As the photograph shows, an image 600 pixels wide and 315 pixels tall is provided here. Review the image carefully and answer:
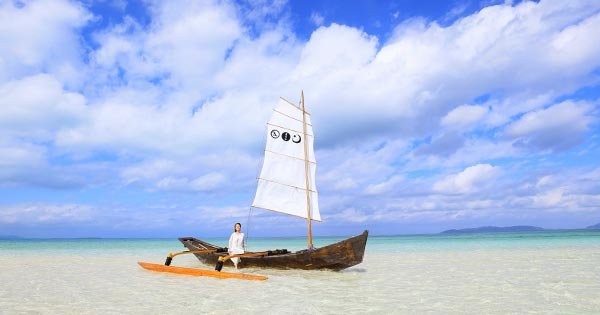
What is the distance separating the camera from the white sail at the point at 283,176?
18.8 metres

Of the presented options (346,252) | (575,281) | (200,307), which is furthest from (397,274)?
(200,307)

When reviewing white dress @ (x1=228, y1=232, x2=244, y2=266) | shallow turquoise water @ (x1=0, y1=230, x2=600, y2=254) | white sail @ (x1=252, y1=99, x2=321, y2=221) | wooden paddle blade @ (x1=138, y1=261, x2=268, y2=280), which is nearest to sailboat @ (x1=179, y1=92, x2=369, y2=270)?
white sail @ (x1=252, y1=99, x2=321, y2=221)

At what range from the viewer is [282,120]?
19109 millimetres

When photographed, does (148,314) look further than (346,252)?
No

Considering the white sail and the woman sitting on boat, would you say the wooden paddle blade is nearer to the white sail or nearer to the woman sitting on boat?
the woman sitting on boat

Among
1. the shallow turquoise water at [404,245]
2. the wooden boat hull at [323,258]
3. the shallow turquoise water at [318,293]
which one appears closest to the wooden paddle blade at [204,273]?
the shallow turquoise water at [318,293]

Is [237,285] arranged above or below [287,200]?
below

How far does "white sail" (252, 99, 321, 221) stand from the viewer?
1881 cm

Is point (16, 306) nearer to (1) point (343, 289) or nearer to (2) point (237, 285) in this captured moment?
(2) point (237, 285)

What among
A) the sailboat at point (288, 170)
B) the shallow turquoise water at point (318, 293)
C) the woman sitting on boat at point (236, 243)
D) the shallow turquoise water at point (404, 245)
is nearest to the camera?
the shallow turquoise water at point (318, 293)

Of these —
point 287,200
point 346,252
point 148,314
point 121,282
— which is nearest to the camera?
point 148,314

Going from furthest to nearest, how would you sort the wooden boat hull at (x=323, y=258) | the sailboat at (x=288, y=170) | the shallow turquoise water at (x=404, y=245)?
1. the shallow turquoise water at (x=404, y=245)
2. the sailboat at (x=288, y=170)
3. the wooden boat hull at (x=323, y=258)

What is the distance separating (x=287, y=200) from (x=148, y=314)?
9934 mm

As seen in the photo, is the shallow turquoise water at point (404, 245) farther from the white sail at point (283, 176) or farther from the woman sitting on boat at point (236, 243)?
the woman sitting on boat at point (236, 243)
